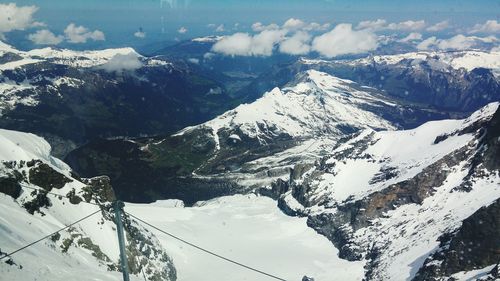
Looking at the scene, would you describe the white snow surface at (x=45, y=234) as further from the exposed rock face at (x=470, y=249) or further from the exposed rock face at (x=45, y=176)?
the exposed rock face at (x=470, y=249)

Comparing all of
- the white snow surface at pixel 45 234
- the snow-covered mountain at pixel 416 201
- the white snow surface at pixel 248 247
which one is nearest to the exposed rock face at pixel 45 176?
the white snow surface at pixel 45 234

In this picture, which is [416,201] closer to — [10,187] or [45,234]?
[45,234]

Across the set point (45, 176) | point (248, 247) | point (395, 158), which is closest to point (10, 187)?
point (45, 176)

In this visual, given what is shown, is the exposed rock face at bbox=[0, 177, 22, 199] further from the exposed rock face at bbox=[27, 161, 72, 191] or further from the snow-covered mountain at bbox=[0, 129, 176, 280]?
the exposed rock face at bbox=[27, 161, 72, 191]

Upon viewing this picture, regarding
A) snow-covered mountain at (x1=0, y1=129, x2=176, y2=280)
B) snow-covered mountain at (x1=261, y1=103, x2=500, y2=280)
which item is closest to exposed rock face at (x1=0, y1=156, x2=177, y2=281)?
snow-covered mountain at (x1=0, y1=129, x2=176, y2=280)

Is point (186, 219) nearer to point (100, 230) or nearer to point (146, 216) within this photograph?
point (146, 216)
